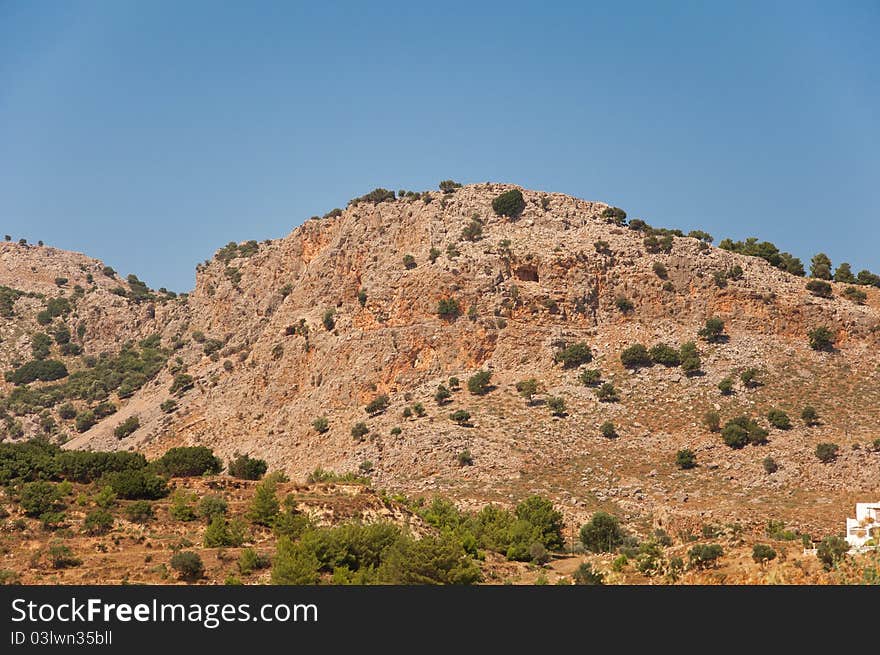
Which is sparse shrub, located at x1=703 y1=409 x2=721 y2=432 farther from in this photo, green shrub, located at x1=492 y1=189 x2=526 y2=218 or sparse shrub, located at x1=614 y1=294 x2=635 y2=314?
green shrub, located at x1=492 y1=189 x2=526 y2=218

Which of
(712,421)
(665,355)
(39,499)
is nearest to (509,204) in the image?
(665,355)

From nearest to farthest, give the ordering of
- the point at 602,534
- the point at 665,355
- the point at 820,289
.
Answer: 1. the point at 602,534
2. the point at 665,355
3. the point at 820,289

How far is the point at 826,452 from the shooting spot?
212ft

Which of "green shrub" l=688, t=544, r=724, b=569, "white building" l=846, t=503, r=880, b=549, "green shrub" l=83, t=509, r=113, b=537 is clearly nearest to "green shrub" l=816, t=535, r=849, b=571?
"white building" l=846, t=503, r=880, b=549

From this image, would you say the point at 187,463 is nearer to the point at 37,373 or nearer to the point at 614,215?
the point at 614,215

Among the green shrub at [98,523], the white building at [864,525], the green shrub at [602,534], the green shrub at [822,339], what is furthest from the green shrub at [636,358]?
the green shrub at [98,523]

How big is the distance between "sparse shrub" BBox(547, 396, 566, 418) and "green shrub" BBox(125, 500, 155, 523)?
31846 mm

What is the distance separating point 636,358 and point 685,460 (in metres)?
12.5
